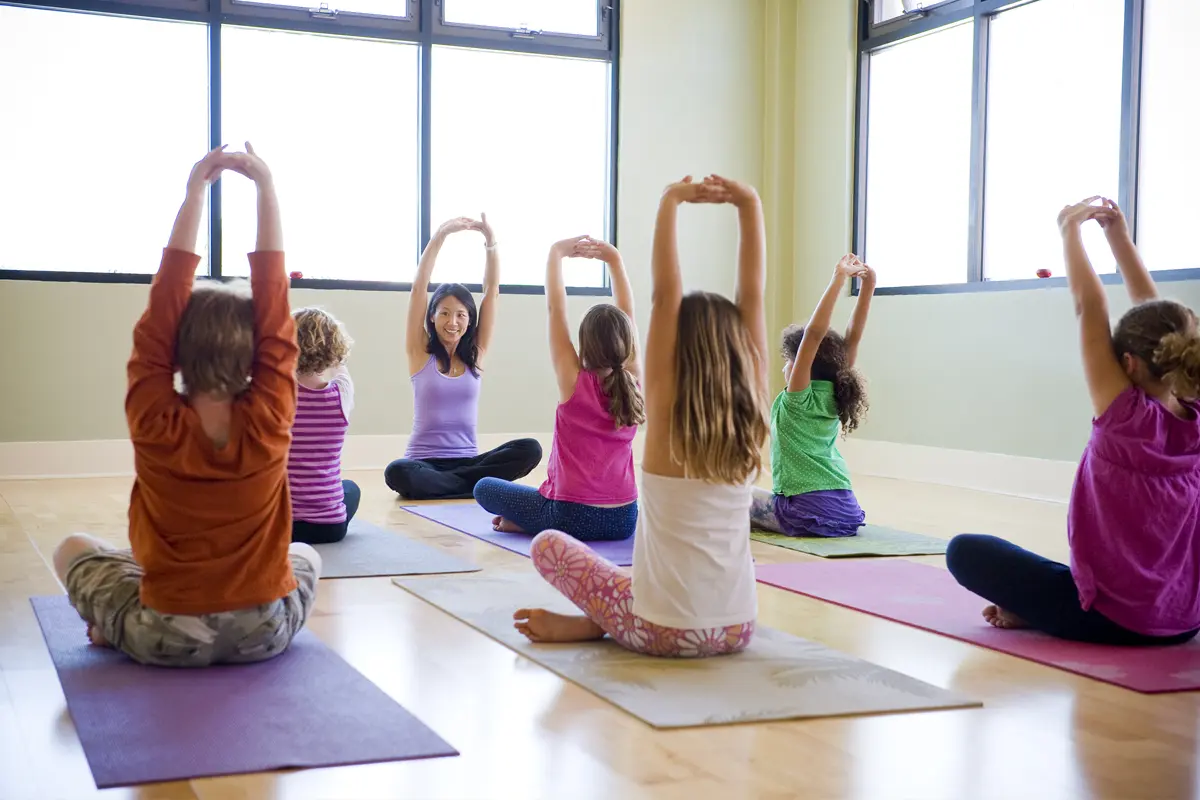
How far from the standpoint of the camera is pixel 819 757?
181 centimetres

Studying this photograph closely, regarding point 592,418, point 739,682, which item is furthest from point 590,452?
point 739,682

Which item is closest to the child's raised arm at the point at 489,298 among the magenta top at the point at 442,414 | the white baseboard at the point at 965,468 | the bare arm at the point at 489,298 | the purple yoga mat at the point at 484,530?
the bare arm at the point at 489,298

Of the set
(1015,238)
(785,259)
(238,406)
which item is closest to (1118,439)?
(238,406)

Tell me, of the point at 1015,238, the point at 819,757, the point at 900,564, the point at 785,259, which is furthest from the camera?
the point at 785,259

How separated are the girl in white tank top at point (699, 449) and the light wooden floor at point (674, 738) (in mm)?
256

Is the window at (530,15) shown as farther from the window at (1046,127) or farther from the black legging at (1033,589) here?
the black legging at (1033,589)

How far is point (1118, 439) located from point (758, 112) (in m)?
5.11

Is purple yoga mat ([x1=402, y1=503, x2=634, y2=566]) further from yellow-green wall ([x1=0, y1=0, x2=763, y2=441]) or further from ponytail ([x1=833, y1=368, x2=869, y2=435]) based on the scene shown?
yellow-green wall ([x1=0, y1=0, x2=763, y2=441])

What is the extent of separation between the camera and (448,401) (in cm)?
497

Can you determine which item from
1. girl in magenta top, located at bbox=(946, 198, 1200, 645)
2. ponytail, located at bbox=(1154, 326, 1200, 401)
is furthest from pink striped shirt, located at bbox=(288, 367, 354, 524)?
ponytail, located at bbox=(1154, 326, 1200, 401)

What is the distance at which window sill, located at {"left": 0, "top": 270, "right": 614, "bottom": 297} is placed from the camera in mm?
5789

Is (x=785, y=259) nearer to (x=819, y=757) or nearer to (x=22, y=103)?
(x=22, y=103)

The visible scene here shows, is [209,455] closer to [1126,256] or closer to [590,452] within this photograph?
[590,452]

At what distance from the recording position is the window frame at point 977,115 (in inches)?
195
